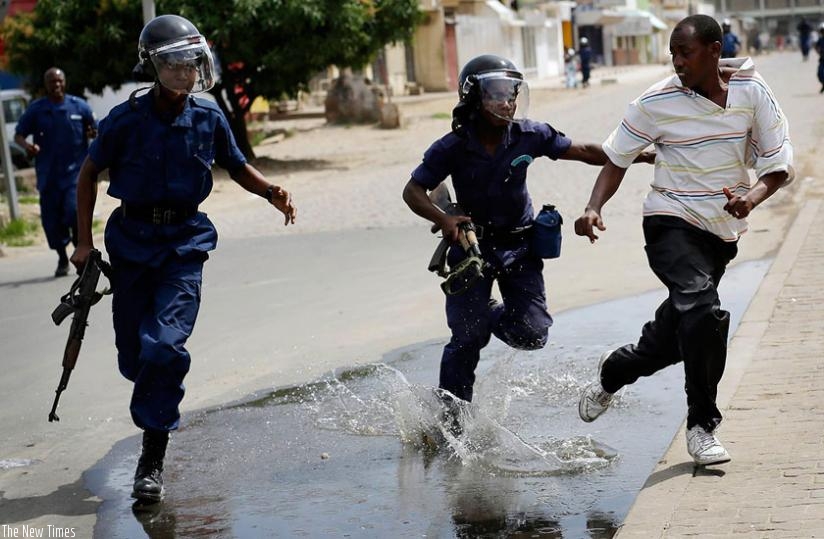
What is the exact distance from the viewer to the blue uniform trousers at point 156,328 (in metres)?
5.41

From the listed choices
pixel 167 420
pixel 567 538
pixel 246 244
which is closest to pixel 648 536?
pixel 567 538

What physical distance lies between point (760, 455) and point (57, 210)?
837cm

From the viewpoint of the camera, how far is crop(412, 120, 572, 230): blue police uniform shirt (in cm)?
580

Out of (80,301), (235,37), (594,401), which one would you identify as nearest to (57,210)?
(80,301)

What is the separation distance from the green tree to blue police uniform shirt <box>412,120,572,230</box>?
51.1 feet

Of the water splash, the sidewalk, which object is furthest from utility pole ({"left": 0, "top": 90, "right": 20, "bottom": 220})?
the sidewalk

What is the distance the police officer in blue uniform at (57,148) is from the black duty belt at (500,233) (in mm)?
6916

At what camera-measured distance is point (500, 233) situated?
5.96 m

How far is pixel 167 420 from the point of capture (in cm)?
546

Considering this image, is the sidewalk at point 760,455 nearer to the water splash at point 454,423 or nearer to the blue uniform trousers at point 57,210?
the water splash at point 454,423

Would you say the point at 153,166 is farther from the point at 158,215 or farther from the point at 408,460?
the point at 408,460

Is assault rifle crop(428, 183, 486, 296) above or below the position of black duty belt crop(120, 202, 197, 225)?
below

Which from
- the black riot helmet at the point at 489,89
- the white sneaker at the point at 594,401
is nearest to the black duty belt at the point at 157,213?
the black riot helmet at the point at 489,89

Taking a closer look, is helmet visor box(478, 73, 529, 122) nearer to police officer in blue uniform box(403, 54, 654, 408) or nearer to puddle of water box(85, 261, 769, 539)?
police officer in blue uniform box(403, 54, 654, 408)
